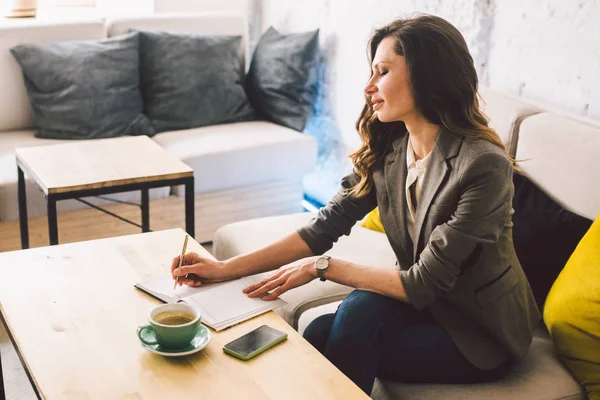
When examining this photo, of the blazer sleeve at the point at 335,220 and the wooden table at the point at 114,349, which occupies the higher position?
the blazer sleeve at the point at 335,220

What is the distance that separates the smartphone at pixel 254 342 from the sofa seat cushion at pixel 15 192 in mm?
1651

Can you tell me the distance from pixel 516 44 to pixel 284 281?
54.3 inches

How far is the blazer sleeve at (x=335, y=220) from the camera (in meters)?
1.91

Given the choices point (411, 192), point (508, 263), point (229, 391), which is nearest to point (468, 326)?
point (508, 263)

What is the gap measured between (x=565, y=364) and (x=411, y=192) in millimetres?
510

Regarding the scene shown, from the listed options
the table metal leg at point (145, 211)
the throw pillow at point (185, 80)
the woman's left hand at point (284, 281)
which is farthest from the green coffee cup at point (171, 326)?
the throw pillow at point (185, 80)

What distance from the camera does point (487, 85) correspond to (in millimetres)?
2812

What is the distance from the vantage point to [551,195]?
2.07 metres

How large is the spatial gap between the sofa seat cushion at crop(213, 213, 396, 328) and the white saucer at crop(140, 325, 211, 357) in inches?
22.3

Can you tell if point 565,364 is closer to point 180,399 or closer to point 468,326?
point 468,326

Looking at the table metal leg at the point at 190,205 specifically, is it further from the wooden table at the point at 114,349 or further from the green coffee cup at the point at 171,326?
the green coffee cup at the point at 171,326

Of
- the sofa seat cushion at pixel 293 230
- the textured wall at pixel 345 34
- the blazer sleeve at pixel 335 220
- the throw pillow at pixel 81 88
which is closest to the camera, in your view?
the blazer sleeve at pixel 335 220

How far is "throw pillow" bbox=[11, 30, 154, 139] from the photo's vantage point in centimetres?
341

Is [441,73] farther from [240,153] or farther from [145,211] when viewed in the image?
[240,153]
